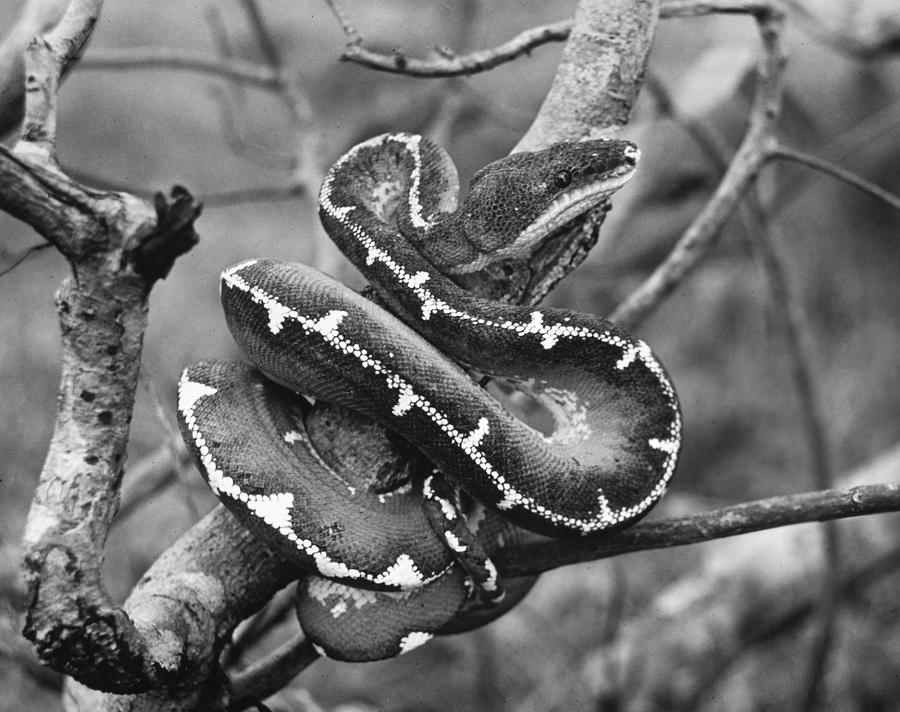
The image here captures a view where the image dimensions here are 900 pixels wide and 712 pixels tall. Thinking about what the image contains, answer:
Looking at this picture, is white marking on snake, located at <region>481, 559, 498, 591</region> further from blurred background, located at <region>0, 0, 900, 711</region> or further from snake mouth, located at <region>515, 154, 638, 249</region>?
blurred background, located at <region>0, 0, 900, 711</region>

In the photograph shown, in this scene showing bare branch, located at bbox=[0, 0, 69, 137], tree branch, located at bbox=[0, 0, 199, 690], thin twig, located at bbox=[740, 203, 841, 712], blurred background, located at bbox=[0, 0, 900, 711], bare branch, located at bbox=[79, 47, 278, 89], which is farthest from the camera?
blurred background, located at bbox=[0, 0, 900, 711]

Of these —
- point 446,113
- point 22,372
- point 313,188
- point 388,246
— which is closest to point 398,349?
point 388,246

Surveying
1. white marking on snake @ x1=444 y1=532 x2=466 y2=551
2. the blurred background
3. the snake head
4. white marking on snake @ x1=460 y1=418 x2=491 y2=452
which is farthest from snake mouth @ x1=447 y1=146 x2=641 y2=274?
the blurred background

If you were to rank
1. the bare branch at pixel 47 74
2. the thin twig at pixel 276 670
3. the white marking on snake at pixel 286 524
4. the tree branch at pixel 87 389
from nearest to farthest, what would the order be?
the tree branch at pixel 87 389
the bare branch at pixel 47 74
the white marking on snake at pixel 286 524
the thin twig at pixel 276 670

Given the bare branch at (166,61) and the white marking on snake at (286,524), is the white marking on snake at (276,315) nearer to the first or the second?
the white marking on snake at (286,524)

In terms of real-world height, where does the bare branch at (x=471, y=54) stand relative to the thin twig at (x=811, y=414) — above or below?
above

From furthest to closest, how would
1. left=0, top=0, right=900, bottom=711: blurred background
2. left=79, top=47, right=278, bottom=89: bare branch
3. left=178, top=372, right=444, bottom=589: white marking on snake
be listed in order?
left=0, top=0, right=900, bottom=711: blurred background
left=79, top=47, right=278, bottom=89: bare branch
left=178, top=372, right=444, bottom=589: white marking on snake

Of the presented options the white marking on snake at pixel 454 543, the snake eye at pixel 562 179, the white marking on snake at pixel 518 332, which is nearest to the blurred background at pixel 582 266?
the white marking on snake at pixel 518 332

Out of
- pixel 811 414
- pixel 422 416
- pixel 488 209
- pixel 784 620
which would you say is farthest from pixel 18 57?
pixel 784 620
